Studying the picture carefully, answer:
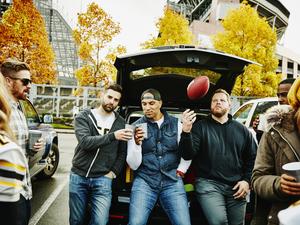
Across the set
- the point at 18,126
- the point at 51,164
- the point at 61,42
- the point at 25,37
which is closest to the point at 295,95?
the point at 18,126

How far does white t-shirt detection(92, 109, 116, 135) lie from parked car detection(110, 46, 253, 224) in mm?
465

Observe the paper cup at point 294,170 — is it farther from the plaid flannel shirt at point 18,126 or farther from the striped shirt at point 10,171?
the plaid flannel shirt at point 18,126

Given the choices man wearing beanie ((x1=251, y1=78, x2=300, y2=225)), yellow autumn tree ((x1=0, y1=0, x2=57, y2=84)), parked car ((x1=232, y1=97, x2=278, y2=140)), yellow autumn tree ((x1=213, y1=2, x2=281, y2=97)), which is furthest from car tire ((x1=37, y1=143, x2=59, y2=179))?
yellow autumn tree ((x1=0, y1=0, x2=57, y2=84))

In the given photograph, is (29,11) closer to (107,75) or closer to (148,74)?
(107,75)

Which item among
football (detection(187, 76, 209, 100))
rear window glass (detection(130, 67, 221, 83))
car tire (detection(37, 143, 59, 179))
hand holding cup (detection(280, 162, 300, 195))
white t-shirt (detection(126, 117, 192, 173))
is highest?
rear window glass (detection(130, 67, 221, 83))

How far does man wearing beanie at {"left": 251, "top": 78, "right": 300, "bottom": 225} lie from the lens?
1.90 meters

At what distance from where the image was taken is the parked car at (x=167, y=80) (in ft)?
11.1

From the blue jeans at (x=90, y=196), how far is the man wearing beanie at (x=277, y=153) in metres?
1.56

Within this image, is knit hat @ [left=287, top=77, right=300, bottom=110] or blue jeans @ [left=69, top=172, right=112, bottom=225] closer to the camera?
knit hat @ [left=287, top=77, right=300, bottom=110]

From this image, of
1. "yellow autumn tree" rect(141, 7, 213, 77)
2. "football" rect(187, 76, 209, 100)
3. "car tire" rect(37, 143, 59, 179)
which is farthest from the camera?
"yellow autumn tree" rect(141, 7, 213, 77)

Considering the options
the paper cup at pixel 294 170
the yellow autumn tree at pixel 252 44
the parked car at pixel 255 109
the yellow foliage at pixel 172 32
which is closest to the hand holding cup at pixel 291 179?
the paper cup at pixel 294 170

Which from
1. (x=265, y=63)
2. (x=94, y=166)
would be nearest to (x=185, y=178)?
(x=94, y=166)

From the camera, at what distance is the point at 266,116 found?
6.93 ft

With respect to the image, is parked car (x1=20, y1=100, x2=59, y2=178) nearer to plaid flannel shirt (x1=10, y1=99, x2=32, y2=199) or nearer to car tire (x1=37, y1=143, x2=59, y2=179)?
car tire (x1=37, y1=143, x2=59, y2=179)
